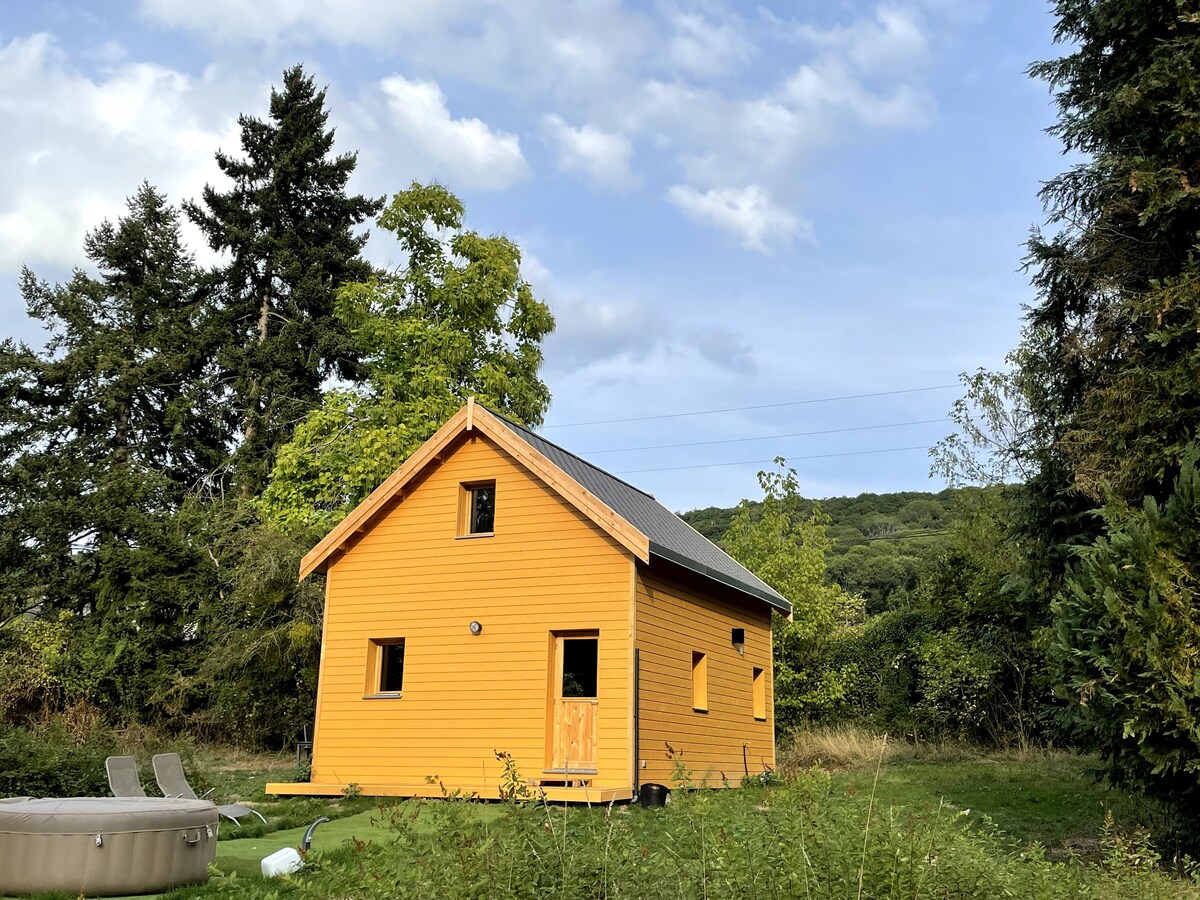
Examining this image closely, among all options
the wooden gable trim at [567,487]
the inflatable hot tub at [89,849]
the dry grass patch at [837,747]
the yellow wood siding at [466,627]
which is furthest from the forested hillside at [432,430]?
the inflatable hot tub at [89,849]

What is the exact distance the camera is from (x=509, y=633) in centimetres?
1467

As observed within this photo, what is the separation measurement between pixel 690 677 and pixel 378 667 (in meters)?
4.98

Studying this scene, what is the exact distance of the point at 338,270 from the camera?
3253 centimetres

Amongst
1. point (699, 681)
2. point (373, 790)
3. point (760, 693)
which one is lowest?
point (373, 790)

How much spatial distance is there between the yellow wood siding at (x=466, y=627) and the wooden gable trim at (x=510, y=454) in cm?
25

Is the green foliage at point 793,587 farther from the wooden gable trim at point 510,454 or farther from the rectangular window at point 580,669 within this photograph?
the wooden gable trim at point 510,454

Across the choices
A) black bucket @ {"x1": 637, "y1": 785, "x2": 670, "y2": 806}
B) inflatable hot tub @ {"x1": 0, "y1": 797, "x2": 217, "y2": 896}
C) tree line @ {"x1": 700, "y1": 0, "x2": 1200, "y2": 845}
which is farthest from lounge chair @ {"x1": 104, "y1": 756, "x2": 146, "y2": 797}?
tree line @ {"x1": 700, "y1": 0, "x2": 1200, "y2": 845}

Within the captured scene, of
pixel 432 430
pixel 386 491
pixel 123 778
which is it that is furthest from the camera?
pixel 432 430

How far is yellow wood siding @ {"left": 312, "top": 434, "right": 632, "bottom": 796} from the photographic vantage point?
14.1m

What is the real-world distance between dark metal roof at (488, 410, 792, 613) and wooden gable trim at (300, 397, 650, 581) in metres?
0.28

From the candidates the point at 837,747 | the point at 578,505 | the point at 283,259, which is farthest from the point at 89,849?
the point at 283,259

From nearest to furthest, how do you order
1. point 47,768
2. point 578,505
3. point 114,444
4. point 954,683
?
point 47,768
point 578,505
point 954,683
point 114,444

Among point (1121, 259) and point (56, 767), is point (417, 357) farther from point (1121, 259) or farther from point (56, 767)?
point (1121, 259)

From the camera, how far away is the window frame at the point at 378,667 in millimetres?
15413
